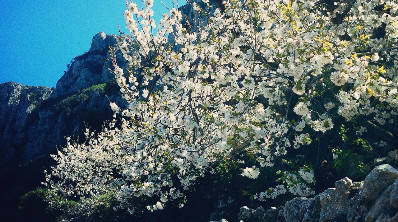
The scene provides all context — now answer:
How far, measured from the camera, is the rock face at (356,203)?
4.71 metres

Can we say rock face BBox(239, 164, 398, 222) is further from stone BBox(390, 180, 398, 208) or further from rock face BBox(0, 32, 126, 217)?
rock face BBox(0, 32, 126, 217)

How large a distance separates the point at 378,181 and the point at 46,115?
7679 cm

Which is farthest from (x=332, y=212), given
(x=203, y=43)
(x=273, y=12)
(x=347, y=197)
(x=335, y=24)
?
(x=335, y=24)

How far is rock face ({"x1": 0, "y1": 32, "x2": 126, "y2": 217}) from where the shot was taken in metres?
51.4

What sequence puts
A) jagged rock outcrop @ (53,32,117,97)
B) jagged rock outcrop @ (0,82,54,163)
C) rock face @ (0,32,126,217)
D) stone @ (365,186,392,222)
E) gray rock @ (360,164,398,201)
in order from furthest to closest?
jagged rock outcrop @ (53,32,117,97)
jagged rock outcrop @ (0,82,54,163)
rock face @ (0,32,126,217)
gray rock @ (360,164,398,201)
stone @ (365,186,392,222)

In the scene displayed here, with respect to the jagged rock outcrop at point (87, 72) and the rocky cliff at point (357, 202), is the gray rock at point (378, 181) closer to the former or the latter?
the rocky cliff at point (357, 202)

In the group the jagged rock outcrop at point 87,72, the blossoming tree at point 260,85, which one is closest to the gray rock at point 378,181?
the blossoming tree at point 260,85

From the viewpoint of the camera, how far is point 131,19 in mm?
7789

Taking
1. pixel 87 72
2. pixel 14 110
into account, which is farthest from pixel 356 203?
pixel 14 110

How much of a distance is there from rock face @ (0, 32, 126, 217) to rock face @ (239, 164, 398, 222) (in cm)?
4212

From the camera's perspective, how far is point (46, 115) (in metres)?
69.1

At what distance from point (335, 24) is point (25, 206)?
2887cm

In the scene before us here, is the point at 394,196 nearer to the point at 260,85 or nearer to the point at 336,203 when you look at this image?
the point at 336,203

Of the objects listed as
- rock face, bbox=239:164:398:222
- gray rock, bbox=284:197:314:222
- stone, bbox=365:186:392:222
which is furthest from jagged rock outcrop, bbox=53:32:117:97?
stone, bbox=365:186:392:222
